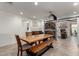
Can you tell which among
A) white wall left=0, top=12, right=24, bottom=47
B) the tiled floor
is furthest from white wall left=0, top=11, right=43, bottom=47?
the tiled floor

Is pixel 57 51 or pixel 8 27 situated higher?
pixel 8 27

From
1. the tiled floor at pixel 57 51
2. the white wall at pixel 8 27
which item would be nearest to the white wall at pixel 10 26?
the white wall at pixel 8 27

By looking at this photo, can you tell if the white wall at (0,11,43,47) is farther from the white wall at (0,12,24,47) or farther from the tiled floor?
the tiled floor

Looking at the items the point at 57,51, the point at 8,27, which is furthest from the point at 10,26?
the point at 57,51

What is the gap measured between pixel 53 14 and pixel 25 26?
7.87 ft

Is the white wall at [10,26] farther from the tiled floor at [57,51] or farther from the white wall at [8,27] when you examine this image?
the tiled floor at [57,51]

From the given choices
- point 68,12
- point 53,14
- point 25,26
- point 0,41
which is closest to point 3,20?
point 0,41

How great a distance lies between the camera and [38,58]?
4.67 ft

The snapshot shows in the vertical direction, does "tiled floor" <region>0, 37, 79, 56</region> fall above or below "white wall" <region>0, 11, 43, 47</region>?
below

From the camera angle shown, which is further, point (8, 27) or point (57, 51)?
point (8, 27)

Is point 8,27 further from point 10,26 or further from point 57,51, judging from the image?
point 57,51

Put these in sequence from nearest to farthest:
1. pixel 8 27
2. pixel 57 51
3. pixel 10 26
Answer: pixel 57 51
pixel 8 27
pixel 10 26

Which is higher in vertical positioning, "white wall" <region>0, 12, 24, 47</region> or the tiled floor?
"white wall" <region>0, 12, 24, 47</region>

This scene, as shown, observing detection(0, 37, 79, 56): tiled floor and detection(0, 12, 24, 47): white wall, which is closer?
detection(0, 37, 79, 56): tiled floor
